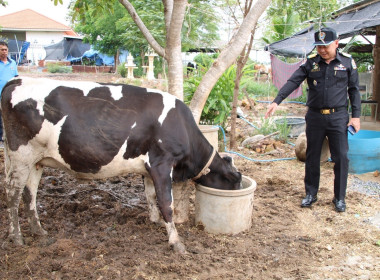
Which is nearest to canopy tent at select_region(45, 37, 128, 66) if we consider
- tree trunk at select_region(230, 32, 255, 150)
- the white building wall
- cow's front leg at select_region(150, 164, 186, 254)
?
the white building wall

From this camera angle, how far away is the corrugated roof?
3831 centimetres

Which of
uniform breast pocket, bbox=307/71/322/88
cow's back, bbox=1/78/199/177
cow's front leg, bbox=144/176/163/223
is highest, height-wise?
uniform breast pocket, bbox=307/71/322/88

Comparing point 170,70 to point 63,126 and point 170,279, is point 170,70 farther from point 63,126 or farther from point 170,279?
point 170,279

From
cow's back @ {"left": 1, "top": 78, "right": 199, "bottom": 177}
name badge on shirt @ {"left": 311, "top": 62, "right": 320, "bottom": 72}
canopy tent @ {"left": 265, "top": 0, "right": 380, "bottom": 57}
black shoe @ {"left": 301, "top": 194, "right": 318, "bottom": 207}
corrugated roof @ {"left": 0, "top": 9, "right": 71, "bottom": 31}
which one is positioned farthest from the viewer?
corrugated roof @ {"left": 0, "top": 9, "right": 71, "bottom": 31}

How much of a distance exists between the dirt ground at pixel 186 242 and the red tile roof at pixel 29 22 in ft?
121

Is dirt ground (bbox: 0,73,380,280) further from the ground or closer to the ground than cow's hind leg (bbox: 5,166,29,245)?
closer to the ground

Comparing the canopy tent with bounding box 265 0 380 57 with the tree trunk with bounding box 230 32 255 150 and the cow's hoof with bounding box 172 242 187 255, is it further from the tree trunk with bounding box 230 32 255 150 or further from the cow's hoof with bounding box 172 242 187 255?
the cow's hoof with bounding box 172 242 187 255

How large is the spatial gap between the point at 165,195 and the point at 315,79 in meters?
2.20

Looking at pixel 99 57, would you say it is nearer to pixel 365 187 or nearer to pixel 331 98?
pixel 365 187

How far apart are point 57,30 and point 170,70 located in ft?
127

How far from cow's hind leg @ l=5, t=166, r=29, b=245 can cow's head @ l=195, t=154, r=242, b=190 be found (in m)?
1.61

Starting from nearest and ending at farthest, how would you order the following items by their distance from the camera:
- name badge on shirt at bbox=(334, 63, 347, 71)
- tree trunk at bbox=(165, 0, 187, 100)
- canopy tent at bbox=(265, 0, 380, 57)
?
1. tree trunk at bbox=(165, 0, 187, 100)
2. name badge on shirt at bbox=(334, 63, 347, 71)
3. canopy tent at bbox=(265, 0, 380, 57)

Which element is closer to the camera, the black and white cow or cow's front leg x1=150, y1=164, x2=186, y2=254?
the black and white cow

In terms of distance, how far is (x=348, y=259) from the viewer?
10.9 ft
